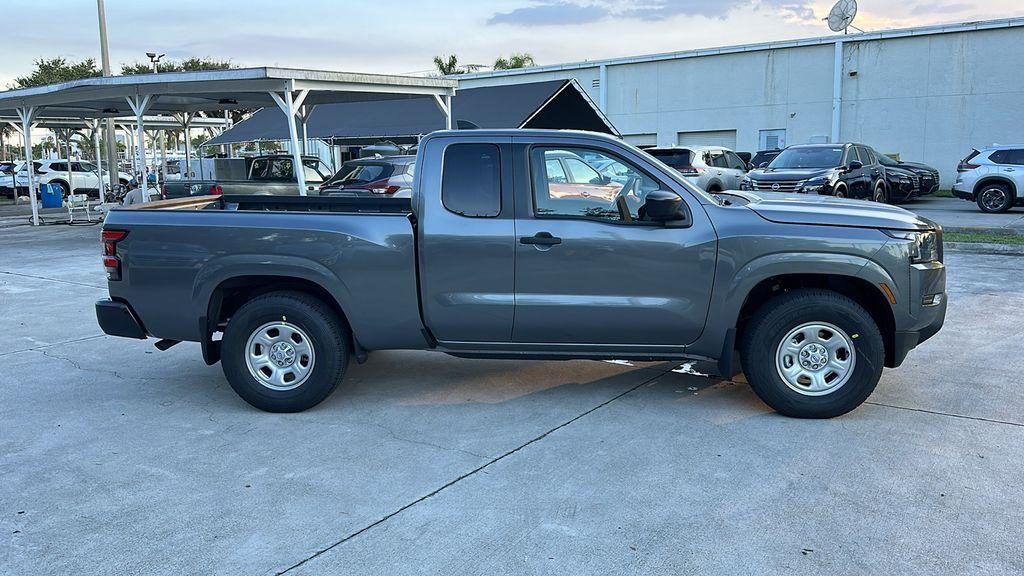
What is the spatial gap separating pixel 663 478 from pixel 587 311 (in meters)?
1.31

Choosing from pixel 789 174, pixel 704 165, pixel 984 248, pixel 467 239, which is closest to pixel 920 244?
pixel 467 239

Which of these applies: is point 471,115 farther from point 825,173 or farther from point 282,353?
point 282,353

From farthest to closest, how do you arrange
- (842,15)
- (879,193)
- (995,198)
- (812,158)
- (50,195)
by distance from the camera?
(842,15)
(50,195)
(995,198)
(879,193)
(812,158)

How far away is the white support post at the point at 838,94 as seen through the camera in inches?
1165

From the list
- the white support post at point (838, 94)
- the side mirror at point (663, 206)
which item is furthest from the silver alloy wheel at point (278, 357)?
the white support post at point (838, 94)

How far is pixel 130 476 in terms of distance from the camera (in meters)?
4.44

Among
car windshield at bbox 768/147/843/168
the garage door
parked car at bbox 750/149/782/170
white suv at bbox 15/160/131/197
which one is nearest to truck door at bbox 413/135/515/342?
car windshield at bbox 768/147/843/168

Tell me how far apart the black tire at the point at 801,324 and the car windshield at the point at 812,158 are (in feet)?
47.3

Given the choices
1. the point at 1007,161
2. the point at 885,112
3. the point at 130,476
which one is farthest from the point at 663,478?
the point at 885,112

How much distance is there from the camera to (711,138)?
3341cm

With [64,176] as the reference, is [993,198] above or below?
below

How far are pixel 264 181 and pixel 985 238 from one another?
1458 centimetres

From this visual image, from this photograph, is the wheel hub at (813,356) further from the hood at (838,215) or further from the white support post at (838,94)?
the white support post at (838,94)

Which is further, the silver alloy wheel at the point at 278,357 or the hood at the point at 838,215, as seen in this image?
the silver alloy wheel at the point at 278,357
